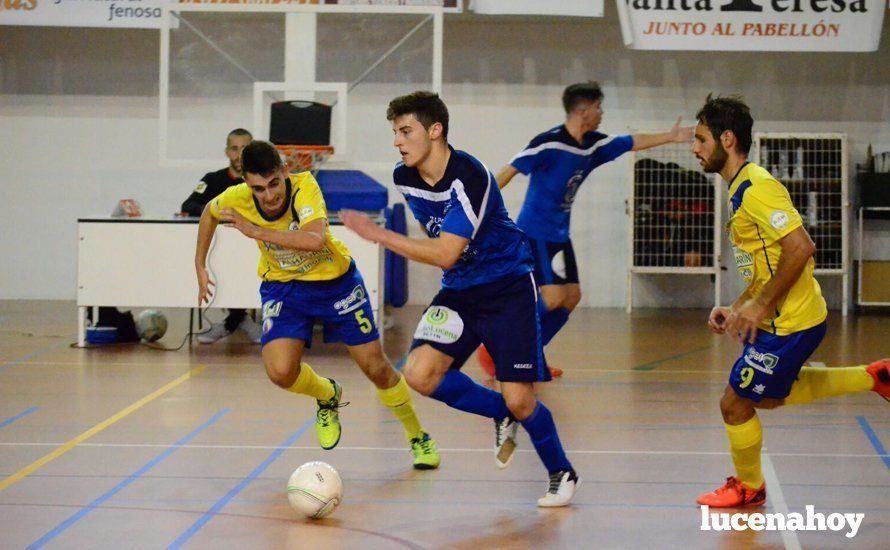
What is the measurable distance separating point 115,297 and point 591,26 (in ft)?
22.8

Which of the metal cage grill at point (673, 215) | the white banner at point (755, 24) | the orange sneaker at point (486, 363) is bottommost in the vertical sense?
the orange sneaker at point (486, 363)

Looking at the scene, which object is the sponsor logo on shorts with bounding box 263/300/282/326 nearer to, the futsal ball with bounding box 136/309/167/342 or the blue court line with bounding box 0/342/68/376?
Result: the blue court line with bounding box 0/342/68/376

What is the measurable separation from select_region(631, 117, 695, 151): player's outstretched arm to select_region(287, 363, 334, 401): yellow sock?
2964 millimetres

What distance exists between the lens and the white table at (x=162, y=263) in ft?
31.0

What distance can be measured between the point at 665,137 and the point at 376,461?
333 centimetres

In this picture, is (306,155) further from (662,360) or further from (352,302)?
(352,302)

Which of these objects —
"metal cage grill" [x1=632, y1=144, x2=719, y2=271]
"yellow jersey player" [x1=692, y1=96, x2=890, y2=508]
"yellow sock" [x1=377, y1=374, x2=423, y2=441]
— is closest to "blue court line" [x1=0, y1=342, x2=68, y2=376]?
"yellow sock" [x1=377, y1=374, x2=423, y2=441]

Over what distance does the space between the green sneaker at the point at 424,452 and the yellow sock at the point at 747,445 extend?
1429 millimetres

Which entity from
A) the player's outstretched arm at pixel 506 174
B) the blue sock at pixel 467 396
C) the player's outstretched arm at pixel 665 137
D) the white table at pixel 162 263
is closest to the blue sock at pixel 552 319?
the player's outstretched arm at pixel 506 174

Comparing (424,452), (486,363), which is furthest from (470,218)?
(486,363)

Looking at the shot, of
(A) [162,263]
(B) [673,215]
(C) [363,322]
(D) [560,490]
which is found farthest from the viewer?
(B) [673,215]

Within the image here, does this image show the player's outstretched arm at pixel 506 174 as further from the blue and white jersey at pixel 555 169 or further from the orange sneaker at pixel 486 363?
the orange sneaker at pixel 486 363

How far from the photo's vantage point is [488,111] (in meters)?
14.0

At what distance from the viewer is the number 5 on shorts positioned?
17.9ft
